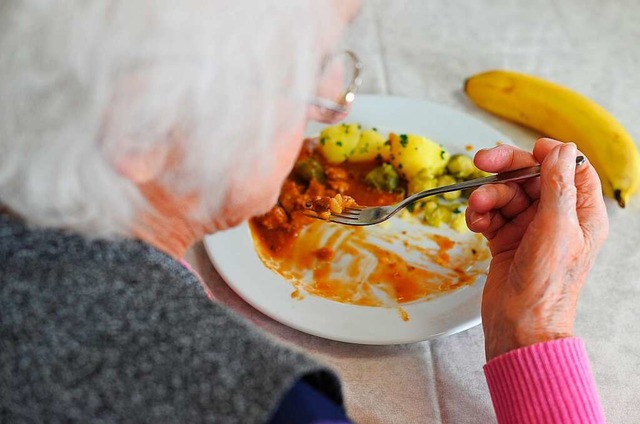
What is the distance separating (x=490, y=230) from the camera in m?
1.21

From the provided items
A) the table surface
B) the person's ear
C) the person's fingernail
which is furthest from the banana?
the person's ear

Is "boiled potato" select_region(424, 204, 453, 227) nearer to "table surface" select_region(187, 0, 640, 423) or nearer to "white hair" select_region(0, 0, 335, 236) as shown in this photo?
"table surface" select_region(187, 0, 640, 423)

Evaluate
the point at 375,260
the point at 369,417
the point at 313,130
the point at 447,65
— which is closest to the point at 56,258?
the point at 369,417

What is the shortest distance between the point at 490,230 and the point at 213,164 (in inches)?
24.8

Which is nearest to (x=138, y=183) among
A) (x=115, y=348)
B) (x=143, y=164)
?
(x=143, y=164)

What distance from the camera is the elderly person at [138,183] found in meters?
0.67

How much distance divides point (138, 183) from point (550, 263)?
0.62 m

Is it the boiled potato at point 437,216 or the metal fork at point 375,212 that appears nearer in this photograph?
the metal fork at point 375,212

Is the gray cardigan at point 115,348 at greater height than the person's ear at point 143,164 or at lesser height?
lesser

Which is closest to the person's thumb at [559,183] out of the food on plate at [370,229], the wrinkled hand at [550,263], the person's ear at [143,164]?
the wrinkled hand at [550,263]

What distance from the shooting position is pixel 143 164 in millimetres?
745

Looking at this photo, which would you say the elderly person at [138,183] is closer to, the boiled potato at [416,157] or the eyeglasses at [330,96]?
the eyeglasses at [330,96]

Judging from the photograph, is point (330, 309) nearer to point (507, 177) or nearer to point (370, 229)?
point (370, 229)

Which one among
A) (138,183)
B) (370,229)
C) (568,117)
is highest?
(138,183)
